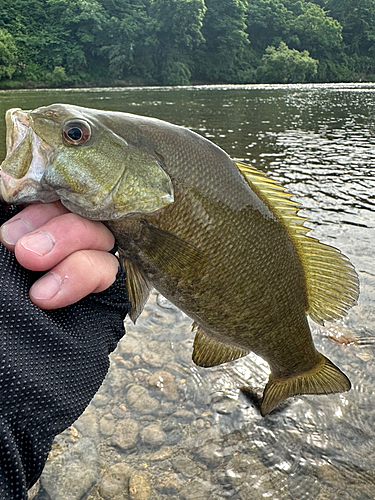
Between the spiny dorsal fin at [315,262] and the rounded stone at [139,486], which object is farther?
the rounded stone at [139,486]

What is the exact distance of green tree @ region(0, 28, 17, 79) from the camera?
45125mm

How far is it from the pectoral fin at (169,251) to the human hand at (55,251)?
0.25 meters

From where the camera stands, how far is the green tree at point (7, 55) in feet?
148

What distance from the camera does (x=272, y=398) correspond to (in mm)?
2545

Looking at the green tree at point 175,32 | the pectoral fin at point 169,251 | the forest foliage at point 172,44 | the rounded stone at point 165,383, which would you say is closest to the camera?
the pectoral fin at point 169,251

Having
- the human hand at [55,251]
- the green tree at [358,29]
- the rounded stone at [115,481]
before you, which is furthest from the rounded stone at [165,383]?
the green tree at [358,29]

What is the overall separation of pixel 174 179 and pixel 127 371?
226 centimetres

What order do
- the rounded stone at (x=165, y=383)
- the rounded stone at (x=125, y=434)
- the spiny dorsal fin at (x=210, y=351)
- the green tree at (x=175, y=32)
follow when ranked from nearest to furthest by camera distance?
the spiny dorsal fin at (x=210, y=351) < the rounded stone at (x=125, y=434) < the rounded stone at (x=165, y=383) < the green tree at (x=175, y=32)

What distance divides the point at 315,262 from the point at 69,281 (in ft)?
4.36

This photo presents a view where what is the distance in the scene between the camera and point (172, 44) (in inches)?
2447

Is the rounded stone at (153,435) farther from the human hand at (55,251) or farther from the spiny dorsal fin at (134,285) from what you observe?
the human hand at (55,251)

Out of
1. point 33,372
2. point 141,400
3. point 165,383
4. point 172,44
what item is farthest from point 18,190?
point 172,44

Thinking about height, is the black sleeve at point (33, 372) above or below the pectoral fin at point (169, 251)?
below

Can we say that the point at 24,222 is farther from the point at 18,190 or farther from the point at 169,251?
the point at 169,251
